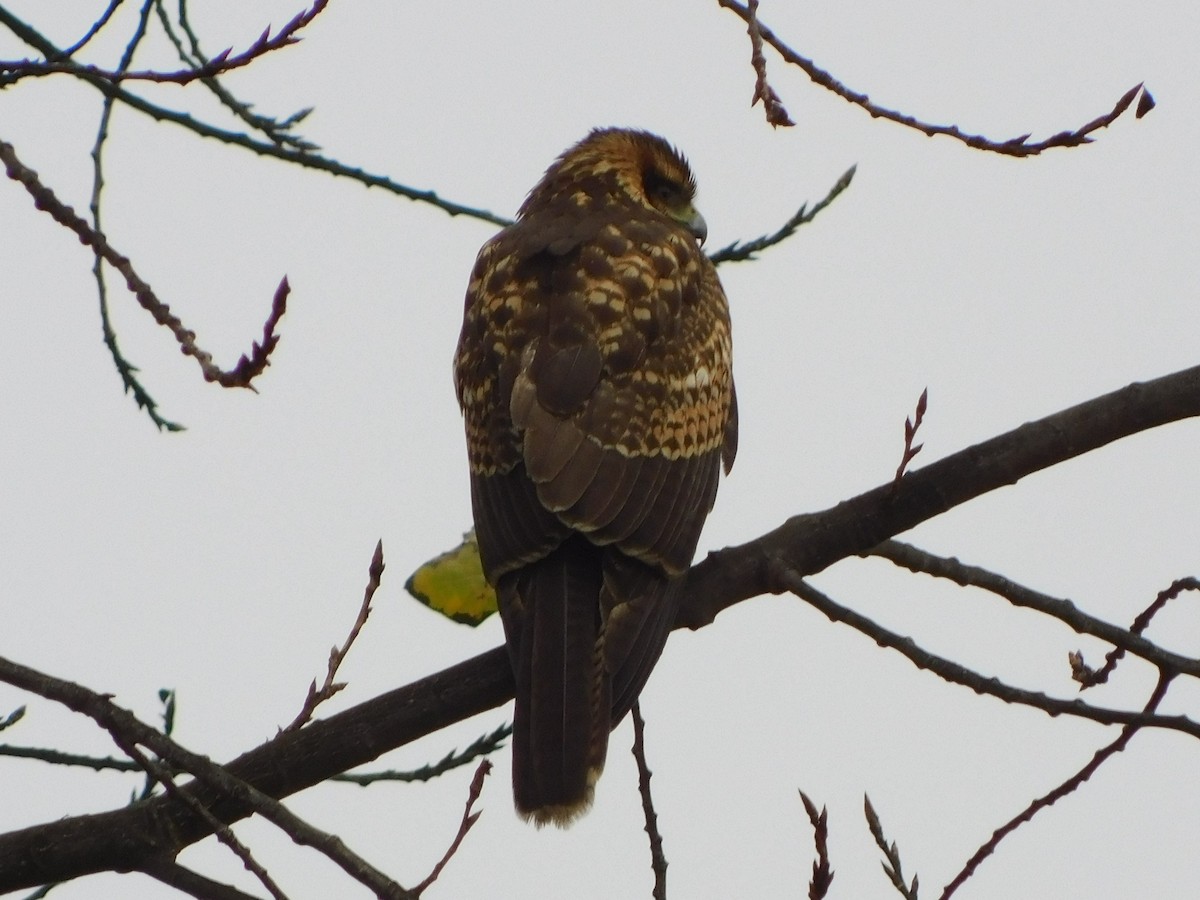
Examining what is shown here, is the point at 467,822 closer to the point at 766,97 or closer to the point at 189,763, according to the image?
the point at 189,763

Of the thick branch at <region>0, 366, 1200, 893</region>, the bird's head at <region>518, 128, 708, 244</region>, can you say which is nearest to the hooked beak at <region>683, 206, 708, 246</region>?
the bird's head at <region>518, 128, 708, 244</region>

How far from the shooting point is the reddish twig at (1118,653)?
3732 mm

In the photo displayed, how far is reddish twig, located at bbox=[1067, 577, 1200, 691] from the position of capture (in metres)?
3.73

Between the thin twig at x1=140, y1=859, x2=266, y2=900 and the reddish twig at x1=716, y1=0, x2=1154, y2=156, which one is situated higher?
the reddish twig at x1=716, y1=0, x2=1154, y2=156

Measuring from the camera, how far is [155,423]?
13.8ft

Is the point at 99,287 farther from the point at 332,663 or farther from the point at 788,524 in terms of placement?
the point at 788,524

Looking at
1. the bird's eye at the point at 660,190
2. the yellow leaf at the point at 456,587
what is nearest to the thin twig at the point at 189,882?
the yellow leaf at the point at 456,587

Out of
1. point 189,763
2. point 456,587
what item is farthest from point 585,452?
point 189,763

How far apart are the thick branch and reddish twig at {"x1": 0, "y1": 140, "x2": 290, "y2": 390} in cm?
166

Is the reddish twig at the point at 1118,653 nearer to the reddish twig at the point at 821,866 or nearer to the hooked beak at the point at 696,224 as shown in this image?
the reddish twig at the point at 821,866

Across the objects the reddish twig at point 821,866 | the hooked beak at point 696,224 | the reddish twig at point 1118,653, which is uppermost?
the hooked beak at point 696,224

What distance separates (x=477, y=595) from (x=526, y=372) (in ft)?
2.17

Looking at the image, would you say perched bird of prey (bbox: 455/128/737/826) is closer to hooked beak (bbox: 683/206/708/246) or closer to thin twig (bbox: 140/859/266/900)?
hooked beak (bbox: 683/206/708/246)

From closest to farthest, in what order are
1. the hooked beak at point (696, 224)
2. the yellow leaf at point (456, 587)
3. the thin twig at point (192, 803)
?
the thin twig at point (192, 803)
the yellow leaf at point (456, 587)
the hooked beak at point (696, 224)
